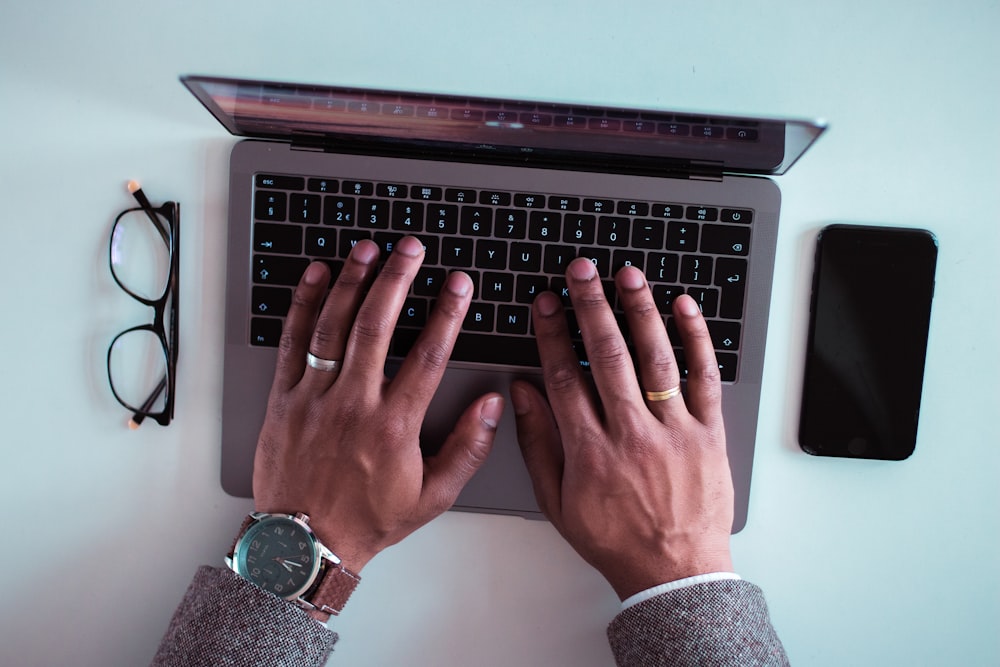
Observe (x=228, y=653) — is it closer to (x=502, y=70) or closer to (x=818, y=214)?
(x=502, y=70)

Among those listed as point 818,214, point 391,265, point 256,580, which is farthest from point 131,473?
point 818,214

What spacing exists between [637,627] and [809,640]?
0.29 meters

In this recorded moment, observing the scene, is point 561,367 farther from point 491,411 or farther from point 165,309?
point 165,309

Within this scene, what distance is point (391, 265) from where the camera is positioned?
70cm

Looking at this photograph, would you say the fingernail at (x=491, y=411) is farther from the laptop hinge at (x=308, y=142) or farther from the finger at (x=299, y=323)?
the laptop hinge at (x=308, y=142)

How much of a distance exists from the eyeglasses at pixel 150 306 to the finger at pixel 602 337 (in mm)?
497

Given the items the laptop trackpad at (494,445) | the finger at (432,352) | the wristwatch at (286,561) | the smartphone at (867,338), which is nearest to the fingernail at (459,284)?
the finger at (432,352)

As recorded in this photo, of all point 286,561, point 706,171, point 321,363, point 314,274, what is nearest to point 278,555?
point 286,561

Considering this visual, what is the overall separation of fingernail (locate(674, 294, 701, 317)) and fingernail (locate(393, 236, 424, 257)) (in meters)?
0.31

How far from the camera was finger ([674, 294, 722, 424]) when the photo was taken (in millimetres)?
708

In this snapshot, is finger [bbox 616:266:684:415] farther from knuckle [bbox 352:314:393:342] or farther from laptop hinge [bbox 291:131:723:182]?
knuckle [bbox 352:314:393:342]

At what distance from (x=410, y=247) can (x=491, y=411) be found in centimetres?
21

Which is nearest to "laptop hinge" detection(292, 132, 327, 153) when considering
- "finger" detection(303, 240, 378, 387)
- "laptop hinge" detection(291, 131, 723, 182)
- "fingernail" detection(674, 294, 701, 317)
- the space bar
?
"laptop hinge" detection(291, 131, 723, 182)

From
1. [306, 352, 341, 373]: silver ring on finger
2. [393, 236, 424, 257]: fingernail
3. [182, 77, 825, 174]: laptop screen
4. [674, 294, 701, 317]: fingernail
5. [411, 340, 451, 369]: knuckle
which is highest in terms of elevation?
[182, 77, 825, 174]: laptop screen
